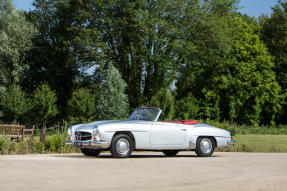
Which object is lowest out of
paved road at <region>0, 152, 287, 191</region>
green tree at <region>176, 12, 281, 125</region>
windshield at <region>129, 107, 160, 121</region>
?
paved road at <region>0, 152, 287, 191</region>

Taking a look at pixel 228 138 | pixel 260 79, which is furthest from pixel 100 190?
pixel 260 79

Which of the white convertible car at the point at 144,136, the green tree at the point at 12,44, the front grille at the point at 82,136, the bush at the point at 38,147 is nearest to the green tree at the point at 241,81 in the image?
the green tree at the point at 12,44

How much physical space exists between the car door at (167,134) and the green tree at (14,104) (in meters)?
30.4

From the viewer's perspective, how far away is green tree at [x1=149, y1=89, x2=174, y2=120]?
4219cm

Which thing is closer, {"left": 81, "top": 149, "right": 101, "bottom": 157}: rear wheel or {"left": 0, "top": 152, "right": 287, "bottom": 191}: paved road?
{"left": 0, "top": 152, "right": 287, "bottom": 191}: paved road

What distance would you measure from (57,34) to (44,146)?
108 feet

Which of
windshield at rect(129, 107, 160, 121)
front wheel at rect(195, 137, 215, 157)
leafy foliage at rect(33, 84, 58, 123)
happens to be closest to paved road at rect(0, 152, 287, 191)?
windshield at rect(129, 107, 160, 121)

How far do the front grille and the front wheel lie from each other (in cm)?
343

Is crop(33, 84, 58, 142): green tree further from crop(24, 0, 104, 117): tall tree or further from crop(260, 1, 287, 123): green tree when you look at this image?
crop(260, 1, 287, 123): green tree

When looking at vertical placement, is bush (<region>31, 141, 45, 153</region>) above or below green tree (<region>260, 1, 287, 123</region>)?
below

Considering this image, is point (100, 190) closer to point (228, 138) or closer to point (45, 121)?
point (228, 138)

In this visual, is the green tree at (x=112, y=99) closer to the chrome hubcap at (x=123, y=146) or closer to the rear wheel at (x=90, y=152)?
the rear wheel at (x=90, y=152)

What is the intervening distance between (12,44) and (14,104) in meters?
5.92

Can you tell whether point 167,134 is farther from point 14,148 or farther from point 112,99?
point 112,99
